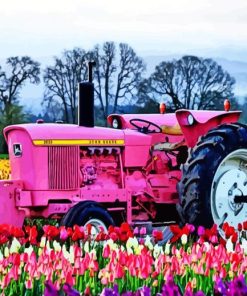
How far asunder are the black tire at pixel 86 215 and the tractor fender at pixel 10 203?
22.4 inches

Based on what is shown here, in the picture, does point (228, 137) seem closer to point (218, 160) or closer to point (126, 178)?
point (218, 160)

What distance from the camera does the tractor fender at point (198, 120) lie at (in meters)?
9.27

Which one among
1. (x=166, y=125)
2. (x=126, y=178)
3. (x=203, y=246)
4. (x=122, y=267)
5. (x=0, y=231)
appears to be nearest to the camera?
(x=122, y=267)

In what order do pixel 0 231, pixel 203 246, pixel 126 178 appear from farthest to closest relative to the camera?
1. pixel 126 178
2. pixel 0 231
3. pixel 203 246

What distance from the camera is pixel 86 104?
8.82 m

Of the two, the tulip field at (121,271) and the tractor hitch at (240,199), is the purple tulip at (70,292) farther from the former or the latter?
the tractor hitch at (240,199)

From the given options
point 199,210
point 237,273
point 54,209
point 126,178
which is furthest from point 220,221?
point 237,273

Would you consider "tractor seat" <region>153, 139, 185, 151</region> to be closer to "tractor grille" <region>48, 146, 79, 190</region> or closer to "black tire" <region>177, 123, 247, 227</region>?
"black tire" <region>177, 123, 247, 227</region>

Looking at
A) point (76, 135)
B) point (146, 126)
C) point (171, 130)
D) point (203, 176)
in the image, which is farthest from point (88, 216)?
point (171, 130)

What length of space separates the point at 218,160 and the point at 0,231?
3005 millimetres

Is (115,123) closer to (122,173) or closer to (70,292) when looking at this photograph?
(122,173)

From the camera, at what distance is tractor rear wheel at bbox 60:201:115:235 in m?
7.85

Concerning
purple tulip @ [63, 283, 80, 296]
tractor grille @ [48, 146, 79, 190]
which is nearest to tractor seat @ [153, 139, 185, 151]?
tractor grille @ [48, 146, 79, 190]

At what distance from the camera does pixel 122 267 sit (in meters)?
4.79
